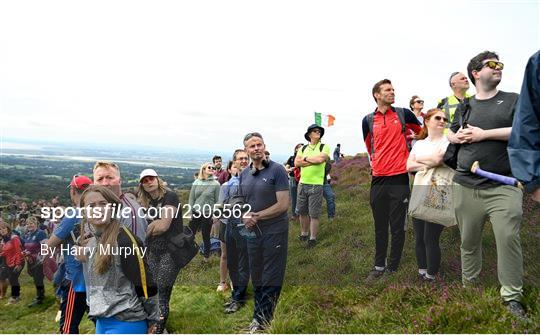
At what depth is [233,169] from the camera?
695 centimetres

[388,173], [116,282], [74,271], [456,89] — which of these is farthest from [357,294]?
[74,271]

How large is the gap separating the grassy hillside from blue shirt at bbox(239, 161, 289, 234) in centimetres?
86

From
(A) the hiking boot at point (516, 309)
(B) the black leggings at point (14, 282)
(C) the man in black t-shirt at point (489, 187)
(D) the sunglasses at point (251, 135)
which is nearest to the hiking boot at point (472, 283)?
(C) the man in black t-shirt at point (489, 187)

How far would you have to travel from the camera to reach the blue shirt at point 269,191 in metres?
5.09

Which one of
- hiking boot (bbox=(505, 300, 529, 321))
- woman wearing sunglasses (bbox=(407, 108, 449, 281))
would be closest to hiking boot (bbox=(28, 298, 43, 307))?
woman wearing sunglasses (bbox=(407, 108, 449, 281))

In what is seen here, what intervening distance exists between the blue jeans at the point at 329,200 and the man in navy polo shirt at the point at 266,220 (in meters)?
1.48

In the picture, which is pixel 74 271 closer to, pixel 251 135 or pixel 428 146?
pixel 251 135

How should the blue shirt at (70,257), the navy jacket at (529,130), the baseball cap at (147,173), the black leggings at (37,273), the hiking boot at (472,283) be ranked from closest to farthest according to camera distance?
the navy jacket at (529,130) < the hiking boot at (472,283) < the blue shirt at (70,257) < the baseball cap at (147,173) < the black leggings at (37,273)

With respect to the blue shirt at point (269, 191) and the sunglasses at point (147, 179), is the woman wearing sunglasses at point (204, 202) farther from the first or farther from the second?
the blue shirt at point (269, 191)

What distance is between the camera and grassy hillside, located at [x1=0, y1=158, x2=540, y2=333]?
13.0 feet

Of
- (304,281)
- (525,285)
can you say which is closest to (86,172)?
(304,281)

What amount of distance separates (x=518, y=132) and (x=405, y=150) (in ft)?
8.56

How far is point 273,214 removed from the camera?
5023mm

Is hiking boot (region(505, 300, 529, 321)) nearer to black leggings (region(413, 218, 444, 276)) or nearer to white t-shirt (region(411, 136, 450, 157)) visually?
black leggings (region(413, 218, 444, 276))
